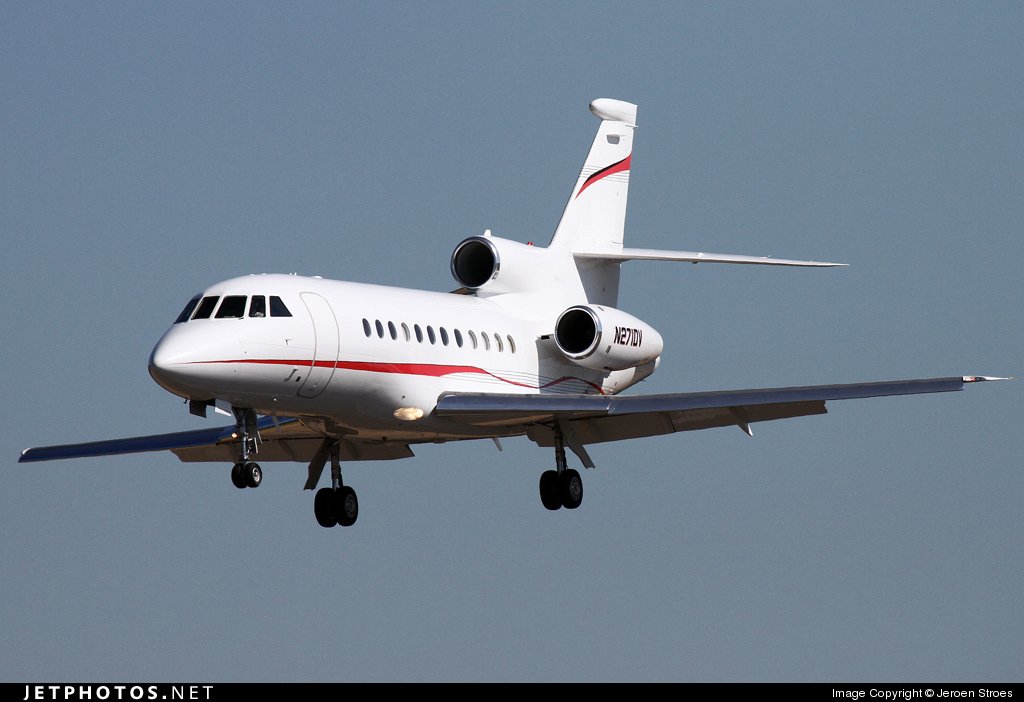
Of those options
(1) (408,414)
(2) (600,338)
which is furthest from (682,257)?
(1) (408,414)

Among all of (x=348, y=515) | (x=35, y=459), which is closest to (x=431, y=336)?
(x=348, y=515)

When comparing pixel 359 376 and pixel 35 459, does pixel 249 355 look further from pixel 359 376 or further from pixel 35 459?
pixel 35 459

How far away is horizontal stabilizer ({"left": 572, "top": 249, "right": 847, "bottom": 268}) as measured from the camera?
31.3 m

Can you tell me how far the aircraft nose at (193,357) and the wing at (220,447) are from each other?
4.33 m

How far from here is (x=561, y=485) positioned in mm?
30812

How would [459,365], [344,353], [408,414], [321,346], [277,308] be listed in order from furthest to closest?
[459,365] < [408,414] < [344,353] < [321,346] < [277,308]

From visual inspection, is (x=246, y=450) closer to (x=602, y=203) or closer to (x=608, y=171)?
(x=602, y=203)

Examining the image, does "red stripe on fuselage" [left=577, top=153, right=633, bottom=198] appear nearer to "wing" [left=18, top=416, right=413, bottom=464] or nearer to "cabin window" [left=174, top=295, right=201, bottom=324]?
"wing" [left=18, top=416, right=413, bottom=464]

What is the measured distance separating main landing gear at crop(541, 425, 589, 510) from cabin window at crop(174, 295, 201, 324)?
7.37 metres

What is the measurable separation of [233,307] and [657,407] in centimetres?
682

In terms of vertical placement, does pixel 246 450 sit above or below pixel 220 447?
below

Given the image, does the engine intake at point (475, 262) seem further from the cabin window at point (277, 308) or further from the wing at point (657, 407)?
the cabin window at point (277, 308)

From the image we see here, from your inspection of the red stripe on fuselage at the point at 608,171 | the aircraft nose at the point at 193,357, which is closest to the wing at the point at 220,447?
the aircraft nose at the point at 193,357

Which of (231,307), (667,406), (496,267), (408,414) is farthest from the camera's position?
(496,267)
